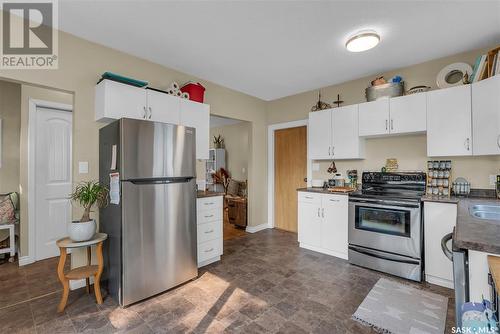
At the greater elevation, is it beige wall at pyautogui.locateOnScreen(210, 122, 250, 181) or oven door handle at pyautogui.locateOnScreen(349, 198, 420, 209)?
beige wall at pyautogui.locateOnScreen(210, 122, 250, 181)

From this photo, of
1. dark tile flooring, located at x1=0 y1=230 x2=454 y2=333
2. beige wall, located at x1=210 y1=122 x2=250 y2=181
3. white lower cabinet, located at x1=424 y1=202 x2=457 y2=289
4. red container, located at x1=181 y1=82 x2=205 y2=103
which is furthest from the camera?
beige wall, located at x1=210 y1=122 x2=250 y2=181

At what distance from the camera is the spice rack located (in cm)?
272

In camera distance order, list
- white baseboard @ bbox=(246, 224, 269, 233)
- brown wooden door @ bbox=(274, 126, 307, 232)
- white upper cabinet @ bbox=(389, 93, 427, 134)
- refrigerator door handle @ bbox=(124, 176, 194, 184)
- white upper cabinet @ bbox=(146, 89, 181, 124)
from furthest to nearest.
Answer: white baseboard @ bbox=(246, 224, 269, 233) → brown wooden door @ bbox=(274, 126, 307, 232) → white upper cabinet @ bbox=(389, 93, 427, 134) → white upper cabinet @ bbox=(146, 89, 181, 124) → refrigerator door handle @ bbox=(124, 176, 194, 184)

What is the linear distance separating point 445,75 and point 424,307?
2.57m

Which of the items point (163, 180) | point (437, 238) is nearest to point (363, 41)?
point (437, 238)

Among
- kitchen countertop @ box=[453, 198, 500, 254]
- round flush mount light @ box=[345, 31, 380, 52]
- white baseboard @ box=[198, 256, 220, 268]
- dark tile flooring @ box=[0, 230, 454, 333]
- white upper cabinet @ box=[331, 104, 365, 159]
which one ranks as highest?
round flush mount light @ box=[345, 31, 380, 52]

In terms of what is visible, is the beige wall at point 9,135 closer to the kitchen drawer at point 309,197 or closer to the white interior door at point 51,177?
the white interior door at point 51,177

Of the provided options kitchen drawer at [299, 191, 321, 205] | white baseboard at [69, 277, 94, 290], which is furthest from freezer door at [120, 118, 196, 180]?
kitchen drawer at [299, 191, 321, 205]

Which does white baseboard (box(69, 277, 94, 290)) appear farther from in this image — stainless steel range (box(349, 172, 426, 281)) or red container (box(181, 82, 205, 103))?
stainless steel range (box(349, 172, 426, 281))

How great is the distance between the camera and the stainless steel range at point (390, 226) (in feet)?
8.20

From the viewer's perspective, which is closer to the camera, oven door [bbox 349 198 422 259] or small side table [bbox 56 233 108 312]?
small side table [bbox 56 233 108 312]

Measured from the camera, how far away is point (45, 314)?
1937mm

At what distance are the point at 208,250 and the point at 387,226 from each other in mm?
2221

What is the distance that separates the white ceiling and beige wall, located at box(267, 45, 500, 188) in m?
0.15
